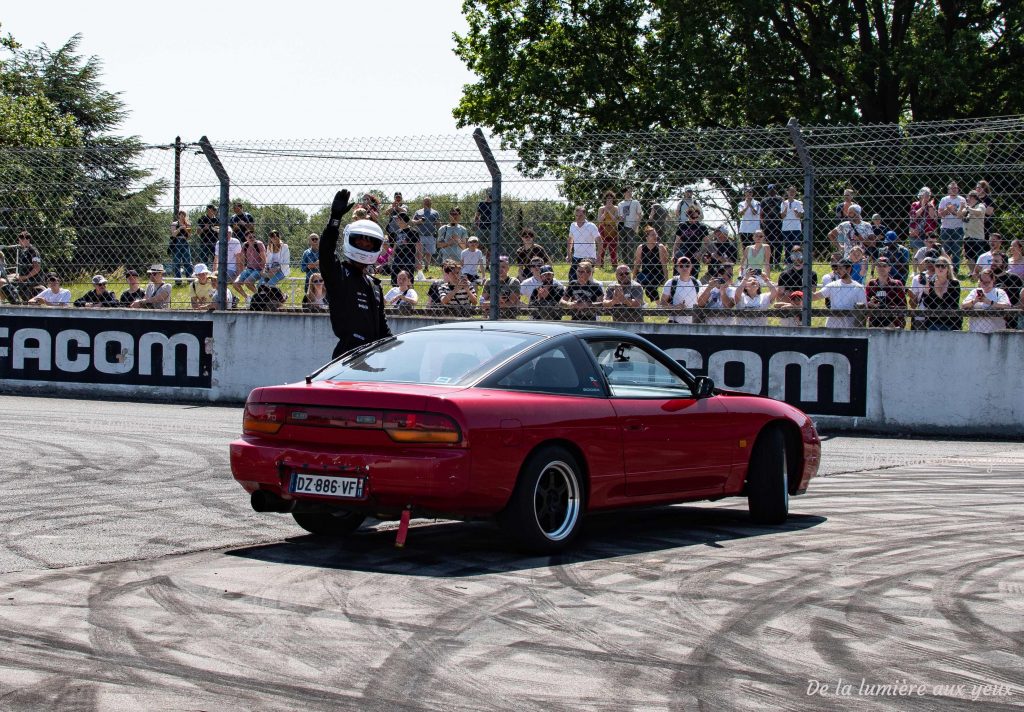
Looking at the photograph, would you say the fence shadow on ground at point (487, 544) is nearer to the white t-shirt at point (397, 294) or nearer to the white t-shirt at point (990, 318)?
the white t-shirt at point (990, 318)

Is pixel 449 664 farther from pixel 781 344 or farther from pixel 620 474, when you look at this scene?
pixel 781 344

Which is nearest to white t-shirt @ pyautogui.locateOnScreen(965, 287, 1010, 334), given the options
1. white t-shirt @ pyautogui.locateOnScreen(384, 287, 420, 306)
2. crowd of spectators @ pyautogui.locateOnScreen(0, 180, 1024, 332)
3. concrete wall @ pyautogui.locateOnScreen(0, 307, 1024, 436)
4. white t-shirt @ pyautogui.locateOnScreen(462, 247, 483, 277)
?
crowd of spectators @ pyautogui.locateOnScreen(0, 180, 1024, 332)

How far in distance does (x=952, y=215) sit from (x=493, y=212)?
4.84m

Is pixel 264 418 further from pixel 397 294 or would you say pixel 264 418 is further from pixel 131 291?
pixel 131 291

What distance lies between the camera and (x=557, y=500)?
24.0ft

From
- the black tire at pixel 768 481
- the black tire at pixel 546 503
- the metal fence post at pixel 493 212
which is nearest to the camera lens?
the black tire at pixel 546 503

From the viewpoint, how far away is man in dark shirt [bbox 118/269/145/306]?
1762 cm

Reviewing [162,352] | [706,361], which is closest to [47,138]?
[162,352]

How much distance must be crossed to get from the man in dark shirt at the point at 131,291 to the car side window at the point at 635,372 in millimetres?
10951

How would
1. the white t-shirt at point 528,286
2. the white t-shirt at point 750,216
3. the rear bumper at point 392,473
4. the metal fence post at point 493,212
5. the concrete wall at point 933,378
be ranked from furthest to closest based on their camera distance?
the white t-shirt at point 528,286, the metal fence post at point 493,212, the white t-shirt at point 750,216, the concrete wall at point 933,378, the rear bumper at point 392,473

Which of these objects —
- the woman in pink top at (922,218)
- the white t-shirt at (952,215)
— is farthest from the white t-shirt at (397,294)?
the white t-shirt at (952,215)

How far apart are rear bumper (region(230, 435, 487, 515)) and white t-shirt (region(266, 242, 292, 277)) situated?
9.70 meters

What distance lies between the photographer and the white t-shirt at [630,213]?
47.5 ft

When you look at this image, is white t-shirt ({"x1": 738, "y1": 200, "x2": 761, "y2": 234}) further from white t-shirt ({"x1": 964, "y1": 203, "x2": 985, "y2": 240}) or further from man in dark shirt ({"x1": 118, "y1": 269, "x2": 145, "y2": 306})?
man in dark shirt ({"x1": 118, "y1": 269, "x2": 145, "y2": 306})
